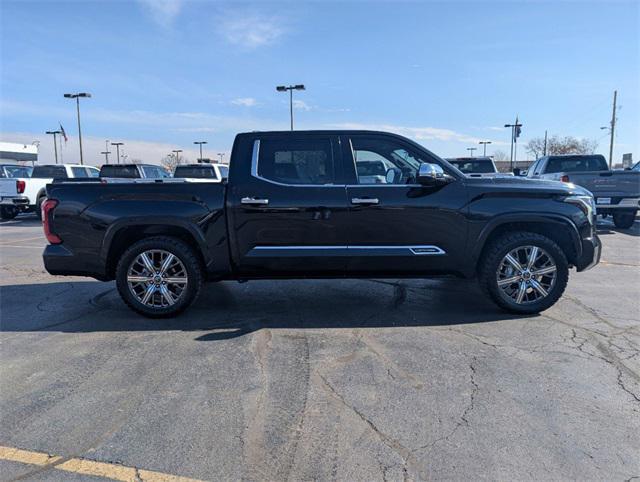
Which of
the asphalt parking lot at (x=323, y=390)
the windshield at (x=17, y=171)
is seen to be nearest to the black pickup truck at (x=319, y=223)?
the asphalt parking lot at (x=323, y=390)

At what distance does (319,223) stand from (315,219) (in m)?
0.06

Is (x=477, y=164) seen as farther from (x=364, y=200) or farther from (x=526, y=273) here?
(x=364, y=200)

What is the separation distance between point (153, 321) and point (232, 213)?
1455 mm

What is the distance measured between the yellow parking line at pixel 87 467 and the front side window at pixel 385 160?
11.0 ft

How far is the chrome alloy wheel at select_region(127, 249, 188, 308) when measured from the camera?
495 centimetres

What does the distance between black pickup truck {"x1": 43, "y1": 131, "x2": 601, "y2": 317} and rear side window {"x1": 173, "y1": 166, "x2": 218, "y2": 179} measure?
41.1ft

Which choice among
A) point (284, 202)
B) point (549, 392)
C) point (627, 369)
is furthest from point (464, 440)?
point (284, 202)

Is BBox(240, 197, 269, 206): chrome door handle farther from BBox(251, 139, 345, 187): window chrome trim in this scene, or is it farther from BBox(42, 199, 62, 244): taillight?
BBox(42, 199, 62, 244): taillight

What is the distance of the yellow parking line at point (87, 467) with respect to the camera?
97.5 inches

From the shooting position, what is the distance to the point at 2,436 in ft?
9.45

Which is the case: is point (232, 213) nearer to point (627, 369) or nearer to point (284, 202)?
point (284, 202)

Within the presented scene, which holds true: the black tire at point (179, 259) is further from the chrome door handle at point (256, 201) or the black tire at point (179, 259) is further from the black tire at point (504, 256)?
the black tire at point (504, 256)

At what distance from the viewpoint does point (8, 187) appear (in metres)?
16.6

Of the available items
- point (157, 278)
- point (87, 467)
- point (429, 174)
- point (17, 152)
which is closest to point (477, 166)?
point (429, 174)
